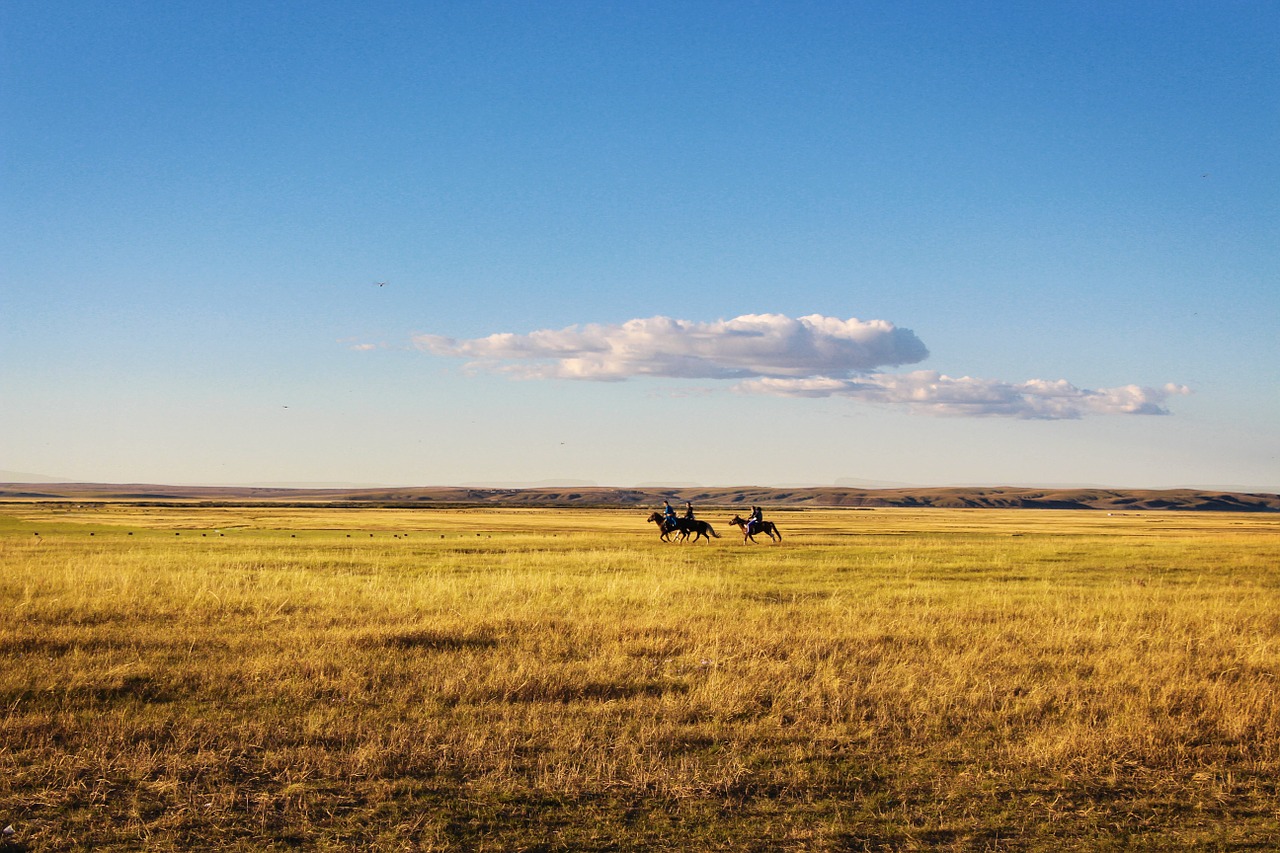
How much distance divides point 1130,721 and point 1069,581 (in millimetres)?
17971

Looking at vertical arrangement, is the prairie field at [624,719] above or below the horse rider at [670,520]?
below

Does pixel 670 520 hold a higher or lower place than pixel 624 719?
higher

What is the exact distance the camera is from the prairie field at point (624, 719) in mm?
7027

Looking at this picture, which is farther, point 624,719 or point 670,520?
point 670,520

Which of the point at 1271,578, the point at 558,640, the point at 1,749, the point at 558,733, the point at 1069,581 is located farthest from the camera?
the point at 1271,578

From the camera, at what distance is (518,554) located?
1307 inches

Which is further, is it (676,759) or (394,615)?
(394,615)

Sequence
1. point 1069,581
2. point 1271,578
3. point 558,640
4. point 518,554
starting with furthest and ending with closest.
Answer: point 518,554 → point 1271,578 → point 1069,581 → point 558,640

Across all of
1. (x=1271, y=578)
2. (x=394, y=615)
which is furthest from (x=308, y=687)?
(x=1271, y=578)

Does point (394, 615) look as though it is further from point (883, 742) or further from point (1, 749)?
point (883, 742)

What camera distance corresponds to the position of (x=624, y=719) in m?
10.1

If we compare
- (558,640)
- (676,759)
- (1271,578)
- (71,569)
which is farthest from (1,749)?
(1271,578)

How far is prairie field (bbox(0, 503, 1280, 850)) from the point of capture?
703 cm

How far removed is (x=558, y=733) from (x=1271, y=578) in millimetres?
27931
